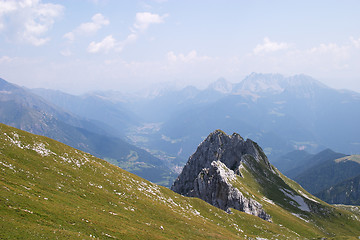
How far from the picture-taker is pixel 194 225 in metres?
63.4

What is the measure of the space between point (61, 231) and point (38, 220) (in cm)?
477

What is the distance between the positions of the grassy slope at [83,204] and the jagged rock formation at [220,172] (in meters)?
19.0

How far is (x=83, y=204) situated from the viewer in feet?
165

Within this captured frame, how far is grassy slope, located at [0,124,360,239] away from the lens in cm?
3847

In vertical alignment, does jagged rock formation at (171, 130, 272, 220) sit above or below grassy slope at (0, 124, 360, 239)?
above

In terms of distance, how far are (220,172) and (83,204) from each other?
258ft

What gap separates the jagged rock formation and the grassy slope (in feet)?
62.2

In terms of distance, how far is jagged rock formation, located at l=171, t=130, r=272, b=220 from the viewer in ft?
358

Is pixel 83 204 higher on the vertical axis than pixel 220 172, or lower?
lower

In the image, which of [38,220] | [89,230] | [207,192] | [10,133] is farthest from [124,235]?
[207,192]

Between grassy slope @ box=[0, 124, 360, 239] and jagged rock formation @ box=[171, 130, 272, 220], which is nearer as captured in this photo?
grassy slope @ box=[0, 124, 360, 239]

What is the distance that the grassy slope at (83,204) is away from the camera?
38.5 m

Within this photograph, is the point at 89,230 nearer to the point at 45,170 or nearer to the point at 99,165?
the point at 45,170

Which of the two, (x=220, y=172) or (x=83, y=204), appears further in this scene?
(x=220, y=172)
